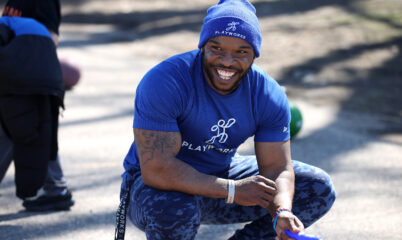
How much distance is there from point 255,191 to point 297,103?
5429mm

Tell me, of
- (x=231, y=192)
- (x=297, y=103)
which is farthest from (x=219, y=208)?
(x=297, y=103)

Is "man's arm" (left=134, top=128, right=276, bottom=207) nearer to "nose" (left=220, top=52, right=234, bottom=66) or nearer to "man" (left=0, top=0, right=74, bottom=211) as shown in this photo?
"nose" (left=220, top=52, right=234, bottom=66)

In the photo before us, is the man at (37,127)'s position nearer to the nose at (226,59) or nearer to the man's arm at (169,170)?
the man's arm at (169,170)

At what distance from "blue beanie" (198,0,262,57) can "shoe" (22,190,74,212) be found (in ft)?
6.03

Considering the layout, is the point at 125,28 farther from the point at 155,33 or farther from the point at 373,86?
the point at 373,86

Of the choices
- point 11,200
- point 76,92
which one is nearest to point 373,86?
point 76,92

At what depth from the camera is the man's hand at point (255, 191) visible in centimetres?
296

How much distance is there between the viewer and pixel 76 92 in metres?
8.45

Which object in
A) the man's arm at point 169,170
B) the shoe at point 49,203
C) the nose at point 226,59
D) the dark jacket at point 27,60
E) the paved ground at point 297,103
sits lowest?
the paved ground at point 297,103

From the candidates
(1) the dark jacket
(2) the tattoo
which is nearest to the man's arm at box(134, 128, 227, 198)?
(2) the tattoo

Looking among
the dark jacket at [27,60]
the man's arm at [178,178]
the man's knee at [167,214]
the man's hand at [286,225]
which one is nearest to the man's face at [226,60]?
the man's arm at [178,178]

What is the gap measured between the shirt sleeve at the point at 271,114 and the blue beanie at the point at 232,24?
0.23m

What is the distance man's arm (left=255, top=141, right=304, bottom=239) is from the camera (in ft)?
10.0

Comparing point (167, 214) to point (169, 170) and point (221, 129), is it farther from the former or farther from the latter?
point (221, 129)
